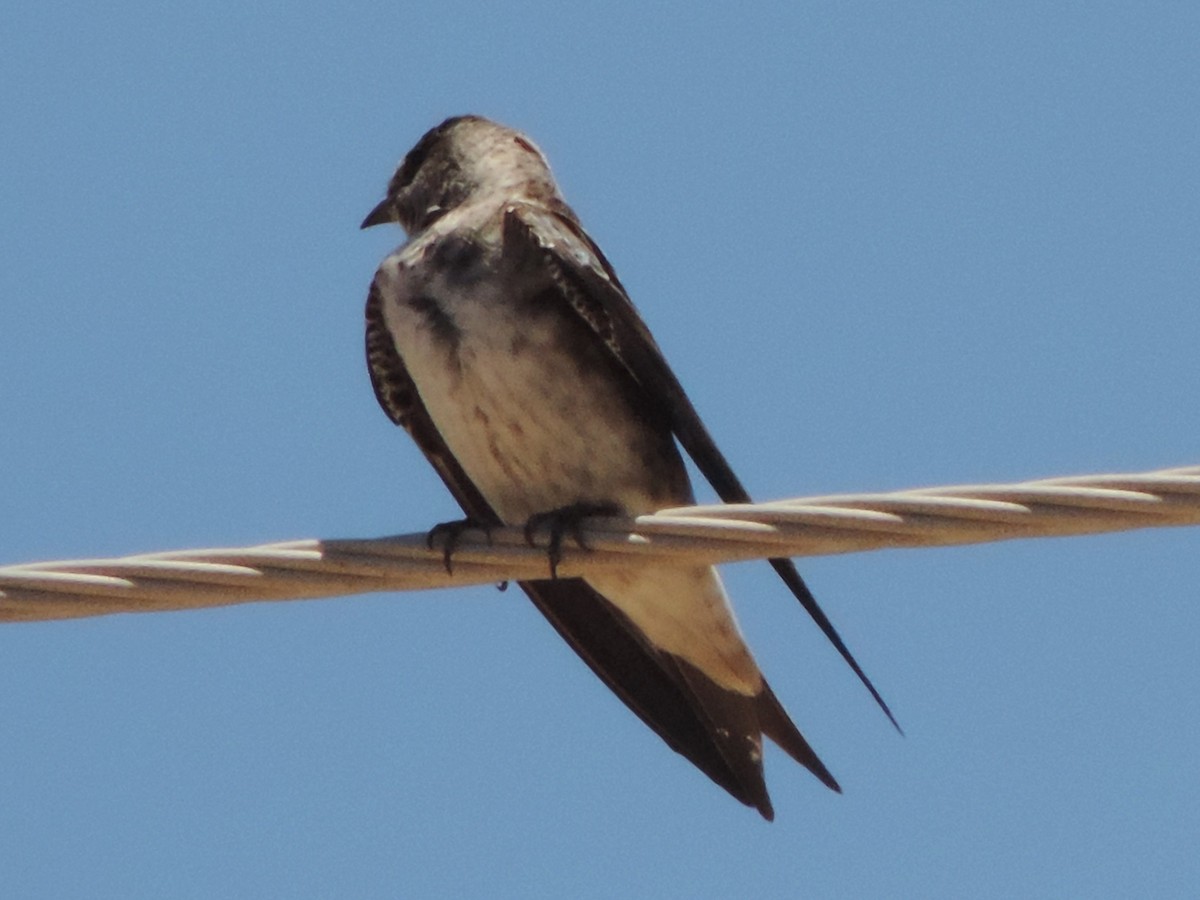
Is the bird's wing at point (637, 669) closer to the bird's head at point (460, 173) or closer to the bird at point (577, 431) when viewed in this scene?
the bird at point (577, 431)

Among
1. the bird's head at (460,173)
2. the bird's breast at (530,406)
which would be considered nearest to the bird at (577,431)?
the bird's breast at (530,406)

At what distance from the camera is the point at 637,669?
562 cm

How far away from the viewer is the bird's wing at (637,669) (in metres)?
5.40

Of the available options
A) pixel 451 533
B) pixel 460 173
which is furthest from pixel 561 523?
pixel 460 173

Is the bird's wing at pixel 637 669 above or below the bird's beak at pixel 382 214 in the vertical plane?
below

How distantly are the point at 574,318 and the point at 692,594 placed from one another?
719 millimetres

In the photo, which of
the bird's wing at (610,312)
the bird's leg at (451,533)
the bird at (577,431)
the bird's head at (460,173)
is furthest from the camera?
the bird's head at (460,173)

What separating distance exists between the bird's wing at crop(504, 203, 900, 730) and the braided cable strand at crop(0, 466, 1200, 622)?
2.53ft

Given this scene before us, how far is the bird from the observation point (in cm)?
532

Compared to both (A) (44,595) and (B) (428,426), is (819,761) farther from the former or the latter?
(A) (44,595)

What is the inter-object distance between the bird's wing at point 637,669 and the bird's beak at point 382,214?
1.17 meters

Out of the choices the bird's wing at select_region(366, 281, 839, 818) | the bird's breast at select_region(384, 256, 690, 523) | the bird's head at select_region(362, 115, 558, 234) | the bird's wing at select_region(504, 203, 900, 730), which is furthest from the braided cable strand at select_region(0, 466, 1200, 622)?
the bird's head at select_region(362, 115, 558, 234)

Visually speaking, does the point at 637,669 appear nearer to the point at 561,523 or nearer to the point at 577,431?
the point at 577,431

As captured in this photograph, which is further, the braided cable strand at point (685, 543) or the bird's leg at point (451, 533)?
the bird's leg at point (451, 533)
